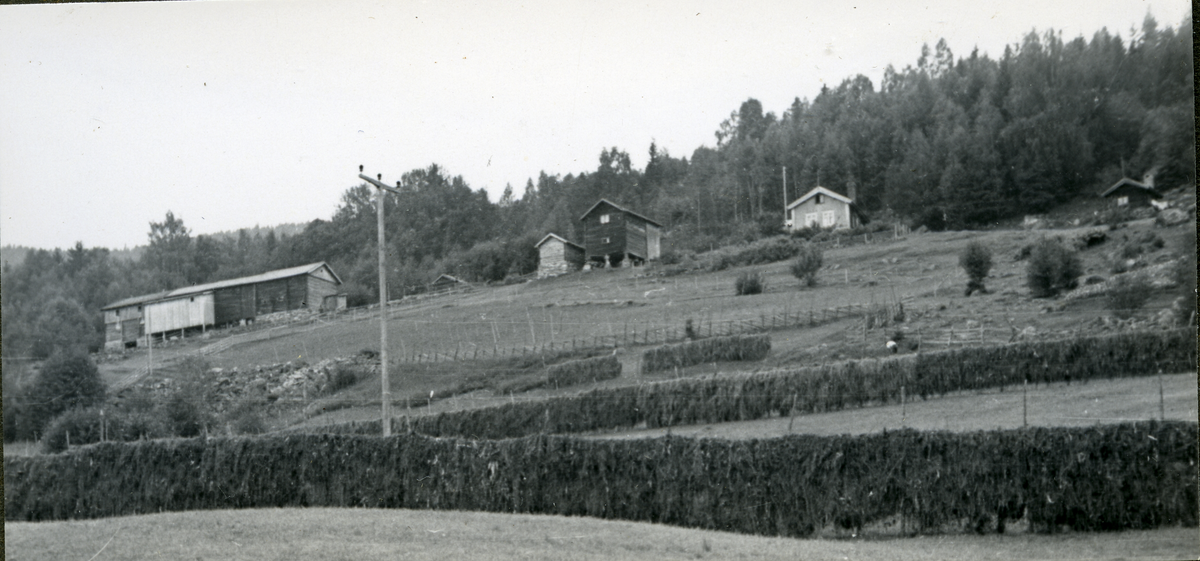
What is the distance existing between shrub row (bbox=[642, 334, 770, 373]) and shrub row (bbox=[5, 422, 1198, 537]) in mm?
11986

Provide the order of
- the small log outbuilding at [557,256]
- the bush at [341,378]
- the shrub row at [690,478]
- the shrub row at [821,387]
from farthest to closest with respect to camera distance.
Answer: the small log outbuilding at [557,256] → the bush at [341,378] → the shrub row at [821,387] → the shrub row at [690,478]

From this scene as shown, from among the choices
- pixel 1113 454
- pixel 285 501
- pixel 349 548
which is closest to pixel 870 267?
pixel 1113 454

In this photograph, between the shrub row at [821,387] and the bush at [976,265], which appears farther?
the bush at [976,265]

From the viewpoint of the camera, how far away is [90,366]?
28.7 metres

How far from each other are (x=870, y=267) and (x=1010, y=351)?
15.2m

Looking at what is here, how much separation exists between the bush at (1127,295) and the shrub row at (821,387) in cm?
326

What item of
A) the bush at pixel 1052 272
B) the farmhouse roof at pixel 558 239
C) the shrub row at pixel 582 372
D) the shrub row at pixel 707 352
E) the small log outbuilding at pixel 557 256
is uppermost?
the farmhouse roof at pixel 558 239

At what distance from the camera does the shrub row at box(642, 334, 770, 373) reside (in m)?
29.8

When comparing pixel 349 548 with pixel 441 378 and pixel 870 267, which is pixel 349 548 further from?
pixel 870 267

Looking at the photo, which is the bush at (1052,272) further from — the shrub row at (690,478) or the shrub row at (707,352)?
the shrub row at (690,478)

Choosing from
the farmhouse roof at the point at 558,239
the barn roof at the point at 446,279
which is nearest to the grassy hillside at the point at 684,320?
the barn roof at the point at 446,279

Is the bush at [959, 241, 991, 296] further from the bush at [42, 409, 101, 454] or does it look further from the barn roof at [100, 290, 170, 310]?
the barn roof at [100, 290, 170, 310]

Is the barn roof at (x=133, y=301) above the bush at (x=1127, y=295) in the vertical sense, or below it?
above

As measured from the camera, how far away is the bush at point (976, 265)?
33.8 meters
